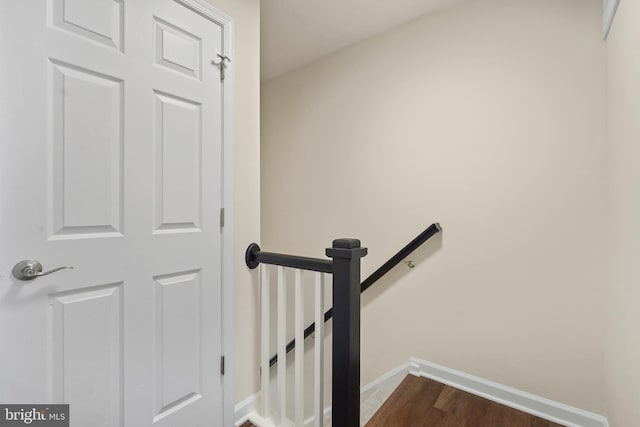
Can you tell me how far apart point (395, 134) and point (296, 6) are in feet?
3.56

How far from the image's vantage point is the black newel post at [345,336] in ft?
4.12

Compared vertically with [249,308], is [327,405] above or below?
below

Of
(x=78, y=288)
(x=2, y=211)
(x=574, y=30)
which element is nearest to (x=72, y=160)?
(x=2, y=211)

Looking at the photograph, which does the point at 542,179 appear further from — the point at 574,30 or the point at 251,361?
the point at 251,361

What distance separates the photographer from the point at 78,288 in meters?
1.09

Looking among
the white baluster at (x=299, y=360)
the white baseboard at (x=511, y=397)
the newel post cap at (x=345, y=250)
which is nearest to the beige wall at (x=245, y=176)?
the white baluster at (x=299, y=360)

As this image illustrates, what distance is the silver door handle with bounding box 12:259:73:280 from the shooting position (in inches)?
37.8

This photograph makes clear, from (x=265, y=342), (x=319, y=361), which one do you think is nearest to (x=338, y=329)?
(x=319, y=361)

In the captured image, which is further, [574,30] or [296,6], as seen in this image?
[296,6]

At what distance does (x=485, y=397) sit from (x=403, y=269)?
0.87 meters

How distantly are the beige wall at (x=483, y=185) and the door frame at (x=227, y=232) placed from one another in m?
1.10

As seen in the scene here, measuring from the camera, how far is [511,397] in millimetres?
1694

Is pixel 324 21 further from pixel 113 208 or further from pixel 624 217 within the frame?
pixel 624 217

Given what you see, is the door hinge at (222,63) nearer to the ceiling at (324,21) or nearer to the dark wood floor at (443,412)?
the ceiling at (324,21)
